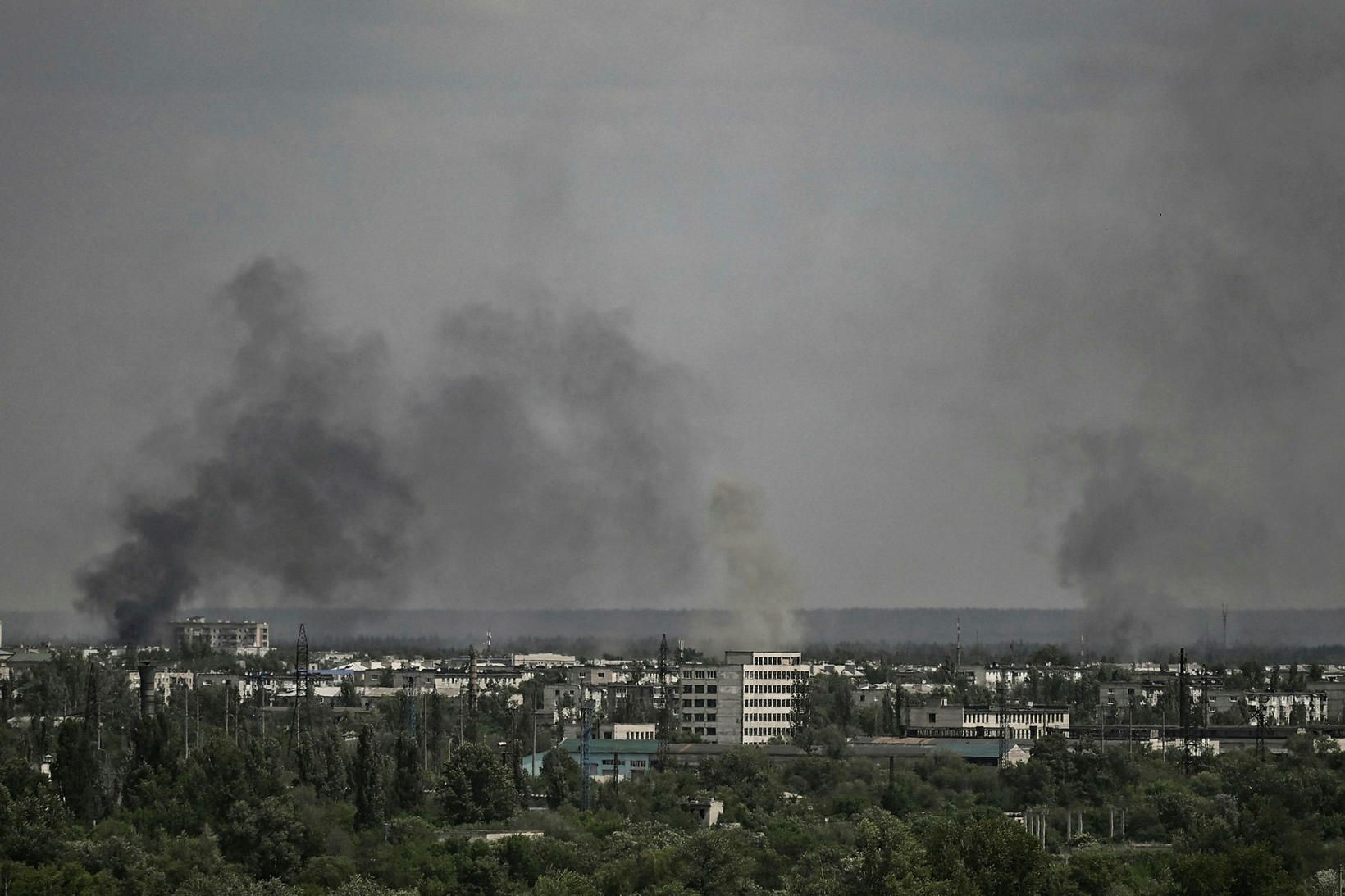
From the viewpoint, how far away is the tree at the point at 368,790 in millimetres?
48188

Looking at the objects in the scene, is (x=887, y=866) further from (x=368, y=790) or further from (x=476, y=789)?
(x=476, y=789)

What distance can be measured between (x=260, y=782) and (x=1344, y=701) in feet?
195

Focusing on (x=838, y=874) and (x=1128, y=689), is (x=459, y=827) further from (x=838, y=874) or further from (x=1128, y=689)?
(x=1128, y=689)

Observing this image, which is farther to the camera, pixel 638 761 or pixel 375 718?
pixel 375 718

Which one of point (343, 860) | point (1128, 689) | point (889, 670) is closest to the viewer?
point (343, 860)

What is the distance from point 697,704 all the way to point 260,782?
32.6 m

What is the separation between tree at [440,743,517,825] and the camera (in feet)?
168

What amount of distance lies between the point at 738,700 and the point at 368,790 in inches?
1273

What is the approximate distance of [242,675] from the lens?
333ft

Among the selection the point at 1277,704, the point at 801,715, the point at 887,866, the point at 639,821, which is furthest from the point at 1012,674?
the point at 887,866

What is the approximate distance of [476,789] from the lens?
51781 mm

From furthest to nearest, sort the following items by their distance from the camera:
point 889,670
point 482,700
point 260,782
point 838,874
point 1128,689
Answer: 1. point 889,670
2. point 1128,689
3. point 482,700
4. point 260,782
5. point 838,874

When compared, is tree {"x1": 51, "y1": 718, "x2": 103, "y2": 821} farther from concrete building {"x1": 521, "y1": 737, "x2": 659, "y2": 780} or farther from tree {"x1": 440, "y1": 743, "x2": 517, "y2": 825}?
concrete building {"x1": 521, "y1": 737, "x2": 659, "y2": 780}

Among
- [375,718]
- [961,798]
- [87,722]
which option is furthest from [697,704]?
[87,722]
